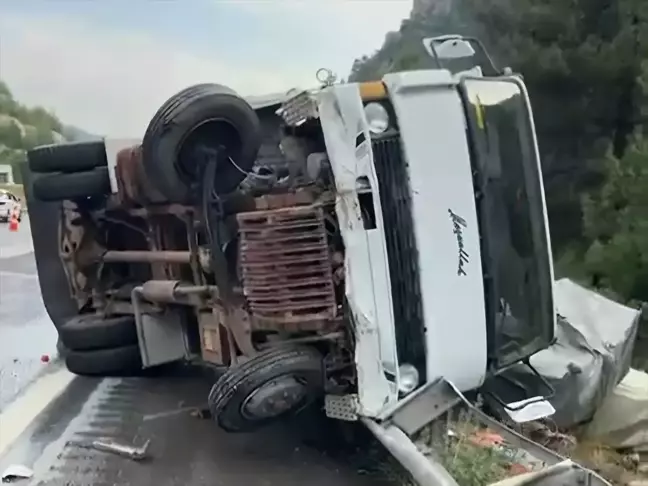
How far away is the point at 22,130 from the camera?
13.3 ft

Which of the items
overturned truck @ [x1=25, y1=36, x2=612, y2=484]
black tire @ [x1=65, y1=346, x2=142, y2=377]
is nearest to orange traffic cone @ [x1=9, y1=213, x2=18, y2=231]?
black tire @ [x1=65, y1=346, x2=142, y2=377]

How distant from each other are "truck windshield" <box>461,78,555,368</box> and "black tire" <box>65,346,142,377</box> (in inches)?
→ 70.4

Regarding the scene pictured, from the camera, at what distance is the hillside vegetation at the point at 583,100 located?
440 cm

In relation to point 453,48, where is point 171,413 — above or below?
below

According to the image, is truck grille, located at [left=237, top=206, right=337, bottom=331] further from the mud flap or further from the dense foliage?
the dense foliage

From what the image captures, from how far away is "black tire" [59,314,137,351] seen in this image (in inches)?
157

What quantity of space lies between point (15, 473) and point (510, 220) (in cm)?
196

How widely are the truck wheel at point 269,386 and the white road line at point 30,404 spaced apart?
3.47ft

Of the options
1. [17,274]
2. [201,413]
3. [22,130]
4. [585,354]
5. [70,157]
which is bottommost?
[201,413]

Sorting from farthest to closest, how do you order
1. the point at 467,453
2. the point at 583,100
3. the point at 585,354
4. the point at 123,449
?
the point at 583,100 → the point at 585,354 → the point at 123,449 → the point at 467,453

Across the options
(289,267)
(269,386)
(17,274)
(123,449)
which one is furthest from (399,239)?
(17,274)

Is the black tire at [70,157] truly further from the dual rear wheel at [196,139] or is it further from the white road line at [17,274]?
the dual rear wheel at [196,139]

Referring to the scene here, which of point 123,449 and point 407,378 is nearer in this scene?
point 407,378

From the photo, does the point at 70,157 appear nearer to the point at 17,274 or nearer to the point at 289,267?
the point at 17,274
